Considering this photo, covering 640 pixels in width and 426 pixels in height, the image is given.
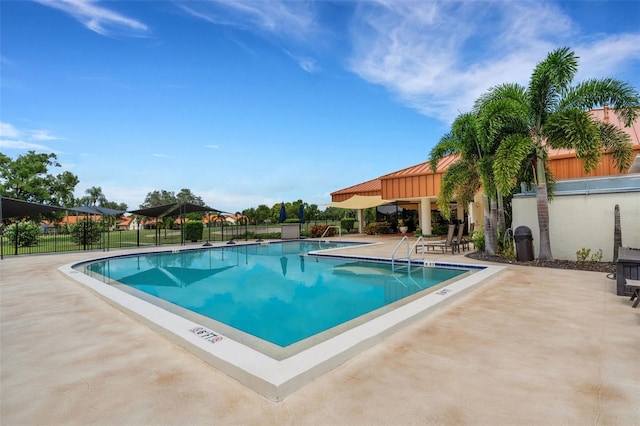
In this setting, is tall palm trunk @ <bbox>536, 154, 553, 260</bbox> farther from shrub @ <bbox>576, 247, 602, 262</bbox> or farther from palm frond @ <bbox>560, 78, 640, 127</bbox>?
palm frond @ <bbox>560, 78, 640, 127</bbox>

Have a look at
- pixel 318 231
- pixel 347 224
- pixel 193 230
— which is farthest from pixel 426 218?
pixel 193 230

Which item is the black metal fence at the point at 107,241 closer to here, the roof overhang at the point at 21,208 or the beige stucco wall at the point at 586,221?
the roof overhang at the point at 21,208

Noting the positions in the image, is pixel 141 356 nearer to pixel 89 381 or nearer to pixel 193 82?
pixel 89 381

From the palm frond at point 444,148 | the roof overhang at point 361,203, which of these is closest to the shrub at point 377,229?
the roof overhang at point 361,203

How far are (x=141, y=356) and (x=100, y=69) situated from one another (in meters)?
13.1

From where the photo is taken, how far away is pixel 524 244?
10188 mm

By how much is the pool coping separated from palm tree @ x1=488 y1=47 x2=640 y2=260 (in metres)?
5.93

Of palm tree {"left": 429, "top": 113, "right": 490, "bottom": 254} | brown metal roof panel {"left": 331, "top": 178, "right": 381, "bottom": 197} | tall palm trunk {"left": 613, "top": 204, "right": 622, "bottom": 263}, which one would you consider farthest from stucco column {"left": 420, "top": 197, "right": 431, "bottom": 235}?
tall palm trunk {"left": 613, "top": 204, "right": 622, "bottom": 263}

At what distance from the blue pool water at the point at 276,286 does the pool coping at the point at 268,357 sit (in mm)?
1205

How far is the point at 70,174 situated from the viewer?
46.3 meters

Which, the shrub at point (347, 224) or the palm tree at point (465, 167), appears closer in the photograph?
the palm tree at point (465, 167)

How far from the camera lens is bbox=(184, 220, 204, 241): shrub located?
2281 centimetres

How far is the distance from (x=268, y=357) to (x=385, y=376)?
120cm

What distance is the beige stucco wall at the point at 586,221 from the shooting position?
9.37 metres
